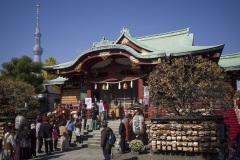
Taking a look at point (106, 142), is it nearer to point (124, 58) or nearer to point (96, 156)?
point (96, 156)

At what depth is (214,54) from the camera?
1869cm

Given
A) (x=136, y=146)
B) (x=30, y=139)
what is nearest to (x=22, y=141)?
(x=30, y=139)

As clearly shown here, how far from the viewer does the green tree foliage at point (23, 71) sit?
34.0 m

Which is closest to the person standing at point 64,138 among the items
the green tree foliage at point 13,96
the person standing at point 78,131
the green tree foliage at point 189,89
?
the person standing at point 78,131

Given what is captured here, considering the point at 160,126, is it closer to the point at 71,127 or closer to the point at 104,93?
the point at 71,127

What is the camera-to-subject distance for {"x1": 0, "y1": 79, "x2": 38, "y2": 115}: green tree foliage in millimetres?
18391

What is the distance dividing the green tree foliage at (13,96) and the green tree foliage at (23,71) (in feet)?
39.3

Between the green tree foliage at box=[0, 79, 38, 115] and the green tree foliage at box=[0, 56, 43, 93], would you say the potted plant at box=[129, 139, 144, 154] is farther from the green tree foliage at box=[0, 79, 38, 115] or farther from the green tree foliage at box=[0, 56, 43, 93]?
the green tree foliage at box=[0, 56, 43, 93]

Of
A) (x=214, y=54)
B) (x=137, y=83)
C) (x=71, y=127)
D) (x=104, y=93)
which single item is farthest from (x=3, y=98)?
(x=214, y=54)

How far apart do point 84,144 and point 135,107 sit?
13.7 feet

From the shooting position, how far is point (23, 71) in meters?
34.8

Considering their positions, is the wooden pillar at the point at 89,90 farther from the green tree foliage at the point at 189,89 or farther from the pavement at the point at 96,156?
the green tree foliage at the point at 189,89

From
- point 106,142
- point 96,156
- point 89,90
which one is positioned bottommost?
point 96,156

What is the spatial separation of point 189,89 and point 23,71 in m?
28.5
